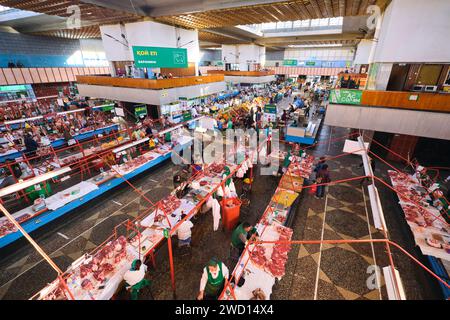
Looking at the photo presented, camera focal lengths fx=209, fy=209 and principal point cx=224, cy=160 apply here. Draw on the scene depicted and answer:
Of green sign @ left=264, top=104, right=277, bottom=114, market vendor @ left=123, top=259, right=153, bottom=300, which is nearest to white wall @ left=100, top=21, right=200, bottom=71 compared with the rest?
green sign @ left=264, top=104, right=277, bottom=114

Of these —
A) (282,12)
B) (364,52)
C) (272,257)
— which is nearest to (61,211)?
(272,257)

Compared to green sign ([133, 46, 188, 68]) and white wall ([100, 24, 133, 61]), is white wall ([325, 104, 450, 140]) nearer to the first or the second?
green sign ([133, 46, 188, 68])

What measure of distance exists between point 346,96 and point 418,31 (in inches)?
161

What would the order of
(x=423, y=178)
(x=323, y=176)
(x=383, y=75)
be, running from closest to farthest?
(x=423, y=178) < (x=323, y=176) < (x=383, y=75)

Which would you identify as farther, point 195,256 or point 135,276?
point 195,256

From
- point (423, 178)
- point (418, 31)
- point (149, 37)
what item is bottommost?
point (423, 178)

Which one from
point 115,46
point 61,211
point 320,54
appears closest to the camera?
point 61,211

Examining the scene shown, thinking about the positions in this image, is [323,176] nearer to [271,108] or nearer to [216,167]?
[216,167]

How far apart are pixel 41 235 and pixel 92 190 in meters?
2.38

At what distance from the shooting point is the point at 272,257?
5.94 meters

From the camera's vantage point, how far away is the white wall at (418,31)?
32.3ft

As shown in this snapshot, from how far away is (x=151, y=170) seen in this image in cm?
1310

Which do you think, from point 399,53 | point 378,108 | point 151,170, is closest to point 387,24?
point 399,53

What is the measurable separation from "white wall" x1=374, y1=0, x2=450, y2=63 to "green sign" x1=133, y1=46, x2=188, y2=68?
445 inches
